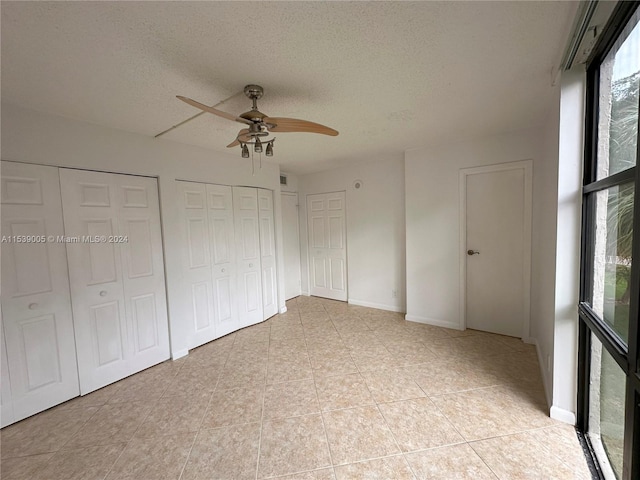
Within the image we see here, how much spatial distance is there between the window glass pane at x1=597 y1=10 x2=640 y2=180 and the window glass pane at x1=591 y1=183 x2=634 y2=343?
0.15m

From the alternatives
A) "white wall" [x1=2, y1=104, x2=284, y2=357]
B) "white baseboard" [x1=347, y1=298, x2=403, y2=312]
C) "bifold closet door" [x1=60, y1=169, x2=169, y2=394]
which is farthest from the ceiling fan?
"white baseboard" [x1=347, y1=298, x2=403, y2=312]

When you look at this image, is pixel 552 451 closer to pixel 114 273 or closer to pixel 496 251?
pixel 496 251

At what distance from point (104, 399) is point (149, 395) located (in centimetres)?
37

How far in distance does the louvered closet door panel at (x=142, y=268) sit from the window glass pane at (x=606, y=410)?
3.48 meters

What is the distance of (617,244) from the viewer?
130 cm

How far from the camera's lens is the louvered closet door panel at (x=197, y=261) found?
300 cm

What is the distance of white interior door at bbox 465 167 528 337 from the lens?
9.77ft

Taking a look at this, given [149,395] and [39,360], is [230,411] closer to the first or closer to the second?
[149,395]

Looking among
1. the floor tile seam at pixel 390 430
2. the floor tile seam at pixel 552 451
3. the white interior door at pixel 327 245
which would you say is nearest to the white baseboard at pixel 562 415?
the floor tile seam at pixel 552 451

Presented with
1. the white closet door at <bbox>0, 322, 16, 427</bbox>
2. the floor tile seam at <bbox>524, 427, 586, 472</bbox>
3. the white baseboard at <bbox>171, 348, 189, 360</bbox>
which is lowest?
the floor tile seam at <bbox>524, 427, 586, 472</bbox>

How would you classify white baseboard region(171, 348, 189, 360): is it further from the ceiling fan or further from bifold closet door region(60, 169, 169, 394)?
the ceiling fan

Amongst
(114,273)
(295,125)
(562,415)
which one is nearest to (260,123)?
(295,125)

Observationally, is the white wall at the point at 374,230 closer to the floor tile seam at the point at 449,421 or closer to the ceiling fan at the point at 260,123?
the floor tile seam at the point at 449,421

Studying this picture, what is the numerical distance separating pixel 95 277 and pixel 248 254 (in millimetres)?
1680
